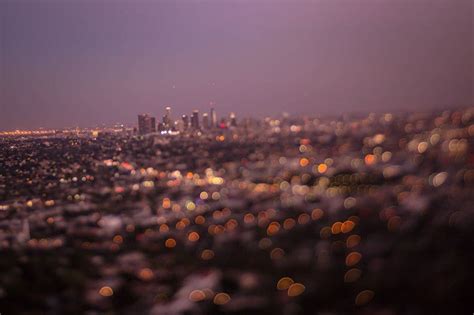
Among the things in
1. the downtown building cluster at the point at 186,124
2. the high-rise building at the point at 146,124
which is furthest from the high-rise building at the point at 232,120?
the high-rise building at the point at 146,124

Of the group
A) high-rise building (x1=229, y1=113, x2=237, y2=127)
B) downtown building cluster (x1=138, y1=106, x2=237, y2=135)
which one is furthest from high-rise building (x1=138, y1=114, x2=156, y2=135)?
high-rise building (x1=229, y1=113, x2=237, y2=127)

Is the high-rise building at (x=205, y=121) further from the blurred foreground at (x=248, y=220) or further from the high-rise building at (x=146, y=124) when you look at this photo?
the high-rise building at (x=146, y=124)

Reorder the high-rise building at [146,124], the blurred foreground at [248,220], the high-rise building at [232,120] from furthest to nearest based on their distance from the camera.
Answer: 1. the high-rise building at [146,124]
2. the high-rise building at [232,120]
3. the blurred foreground at [248,220]

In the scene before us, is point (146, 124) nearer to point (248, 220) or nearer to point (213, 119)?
point (213, 119)

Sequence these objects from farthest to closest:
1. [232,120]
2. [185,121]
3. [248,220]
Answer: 1. [185,121]
2. [232,120]
3. [248,220]

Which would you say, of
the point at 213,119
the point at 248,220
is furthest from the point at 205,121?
the point at 248,220

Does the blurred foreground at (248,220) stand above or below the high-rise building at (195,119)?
below

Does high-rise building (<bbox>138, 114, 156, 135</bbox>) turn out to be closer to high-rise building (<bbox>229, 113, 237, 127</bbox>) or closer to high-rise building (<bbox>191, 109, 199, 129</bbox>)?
high-rise building (<bbox>191, 109, 199, 129</bbox>)

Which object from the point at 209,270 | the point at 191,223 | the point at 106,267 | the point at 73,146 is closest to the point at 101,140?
the point at 73,146
